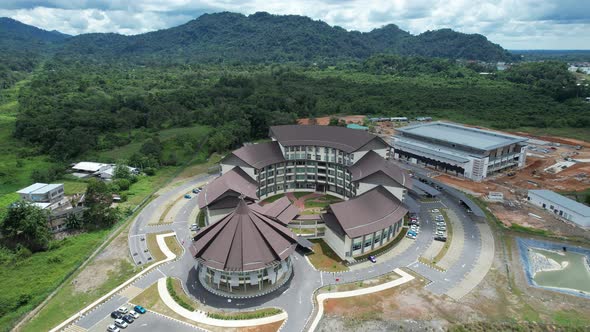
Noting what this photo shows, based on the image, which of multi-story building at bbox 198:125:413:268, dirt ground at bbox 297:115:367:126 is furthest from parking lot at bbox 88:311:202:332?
dirt ground at bbox 297:115:367:126

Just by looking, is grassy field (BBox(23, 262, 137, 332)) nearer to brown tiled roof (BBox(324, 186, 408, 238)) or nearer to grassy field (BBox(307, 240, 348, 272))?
grassy field (BBox(307, 240, 348, 272))

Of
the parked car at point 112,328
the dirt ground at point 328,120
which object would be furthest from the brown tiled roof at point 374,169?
the dirt ground at point 328,120

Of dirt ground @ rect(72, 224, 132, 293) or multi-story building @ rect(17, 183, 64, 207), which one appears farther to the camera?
multi-story building @ rect(17, 183, 64, 207)

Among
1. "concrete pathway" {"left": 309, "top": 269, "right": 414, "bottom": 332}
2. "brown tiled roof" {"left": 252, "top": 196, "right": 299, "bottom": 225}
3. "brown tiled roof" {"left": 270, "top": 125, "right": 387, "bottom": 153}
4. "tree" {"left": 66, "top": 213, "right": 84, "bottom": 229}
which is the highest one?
"brown tiled roof" {"left": 270, "top": 125, "right": 387, "bottom": 153}

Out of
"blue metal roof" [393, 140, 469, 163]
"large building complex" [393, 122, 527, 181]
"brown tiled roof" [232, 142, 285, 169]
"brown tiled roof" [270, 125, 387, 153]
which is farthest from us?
"blue metal roof" [393, 140, 469, 163]

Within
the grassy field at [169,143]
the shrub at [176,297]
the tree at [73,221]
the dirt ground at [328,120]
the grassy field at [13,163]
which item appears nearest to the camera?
the shrub at [176,297]

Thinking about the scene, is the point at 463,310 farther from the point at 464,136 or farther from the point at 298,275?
the point at 464,136

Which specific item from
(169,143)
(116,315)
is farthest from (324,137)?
(169,143)

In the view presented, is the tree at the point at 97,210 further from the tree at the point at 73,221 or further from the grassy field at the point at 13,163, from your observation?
the grassy field at the point at 13,163
